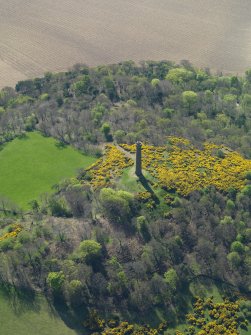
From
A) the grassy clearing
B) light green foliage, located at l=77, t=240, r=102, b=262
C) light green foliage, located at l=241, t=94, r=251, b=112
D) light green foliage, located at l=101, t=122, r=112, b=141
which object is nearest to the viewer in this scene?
the grassy clearing

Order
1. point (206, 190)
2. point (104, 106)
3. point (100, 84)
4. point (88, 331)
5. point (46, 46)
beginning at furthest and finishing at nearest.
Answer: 1. point (46, 46)
2. point (100, 84)
3. point (104, 106)
4. point (206, 190)
5. point (88, 331)

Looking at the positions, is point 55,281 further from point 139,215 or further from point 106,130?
point 106,130

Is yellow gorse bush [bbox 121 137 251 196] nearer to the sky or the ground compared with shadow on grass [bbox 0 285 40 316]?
nearer to the sky

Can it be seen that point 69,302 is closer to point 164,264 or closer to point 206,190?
point 164,264

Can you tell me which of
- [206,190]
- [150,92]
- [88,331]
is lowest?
[88,331]

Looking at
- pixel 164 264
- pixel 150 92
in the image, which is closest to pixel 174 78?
pixel 150 92

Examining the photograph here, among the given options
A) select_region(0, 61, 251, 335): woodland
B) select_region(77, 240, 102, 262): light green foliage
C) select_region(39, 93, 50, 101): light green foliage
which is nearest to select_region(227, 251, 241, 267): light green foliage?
select_region(0, 61, 251, 335): woodland

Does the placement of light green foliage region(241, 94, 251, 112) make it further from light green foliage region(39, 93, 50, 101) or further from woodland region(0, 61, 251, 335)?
light green foliage region(39, 93, 50, 101)

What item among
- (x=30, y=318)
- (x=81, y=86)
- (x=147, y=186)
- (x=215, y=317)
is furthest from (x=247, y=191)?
(x=81, y=86)
